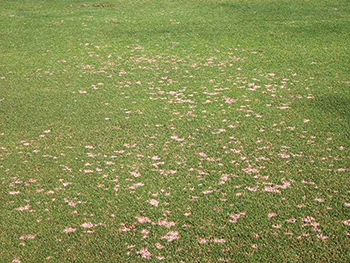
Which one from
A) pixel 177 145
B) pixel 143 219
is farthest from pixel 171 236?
pixel 177 145

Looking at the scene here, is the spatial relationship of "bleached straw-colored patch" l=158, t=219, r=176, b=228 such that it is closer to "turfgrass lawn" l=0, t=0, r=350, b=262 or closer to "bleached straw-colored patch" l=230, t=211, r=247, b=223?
"turfgrass lawn" l=0, t=0, r=350, b=262

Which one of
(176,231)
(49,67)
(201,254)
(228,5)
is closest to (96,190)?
(176,231)

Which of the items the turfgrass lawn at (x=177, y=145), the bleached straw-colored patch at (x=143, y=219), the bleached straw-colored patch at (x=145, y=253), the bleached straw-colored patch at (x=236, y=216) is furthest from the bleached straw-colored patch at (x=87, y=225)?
the bleached straw-colored patch at (x=236, y=216)

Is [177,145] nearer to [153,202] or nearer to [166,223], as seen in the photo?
[153,202]

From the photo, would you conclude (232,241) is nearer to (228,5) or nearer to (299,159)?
(299,159)

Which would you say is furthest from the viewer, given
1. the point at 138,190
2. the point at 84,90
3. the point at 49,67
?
the point at 49,67

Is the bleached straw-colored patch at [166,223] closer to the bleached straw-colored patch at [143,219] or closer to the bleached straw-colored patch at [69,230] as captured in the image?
the bleached straw-colored patch at [143,219]

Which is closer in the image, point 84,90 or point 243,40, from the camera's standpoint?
point 84,90

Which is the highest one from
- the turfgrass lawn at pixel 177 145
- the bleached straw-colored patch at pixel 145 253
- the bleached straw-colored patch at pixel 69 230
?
the bleached straw-colored patch at pixel 69 230

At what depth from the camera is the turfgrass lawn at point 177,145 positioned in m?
3.12

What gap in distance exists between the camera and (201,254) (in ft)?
9.67

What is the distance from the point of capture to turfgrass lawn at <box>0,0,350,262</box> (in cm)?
312

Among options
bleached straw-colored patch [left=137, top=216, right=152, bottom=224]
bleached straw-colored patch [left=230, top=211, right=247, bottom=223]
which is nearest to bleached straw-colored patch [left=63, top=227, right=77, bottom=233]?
bleached straw-colored patch [left=137, top=216, right=152, bottom=224]

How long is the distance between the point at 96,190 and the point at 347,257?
1879 millimetres
